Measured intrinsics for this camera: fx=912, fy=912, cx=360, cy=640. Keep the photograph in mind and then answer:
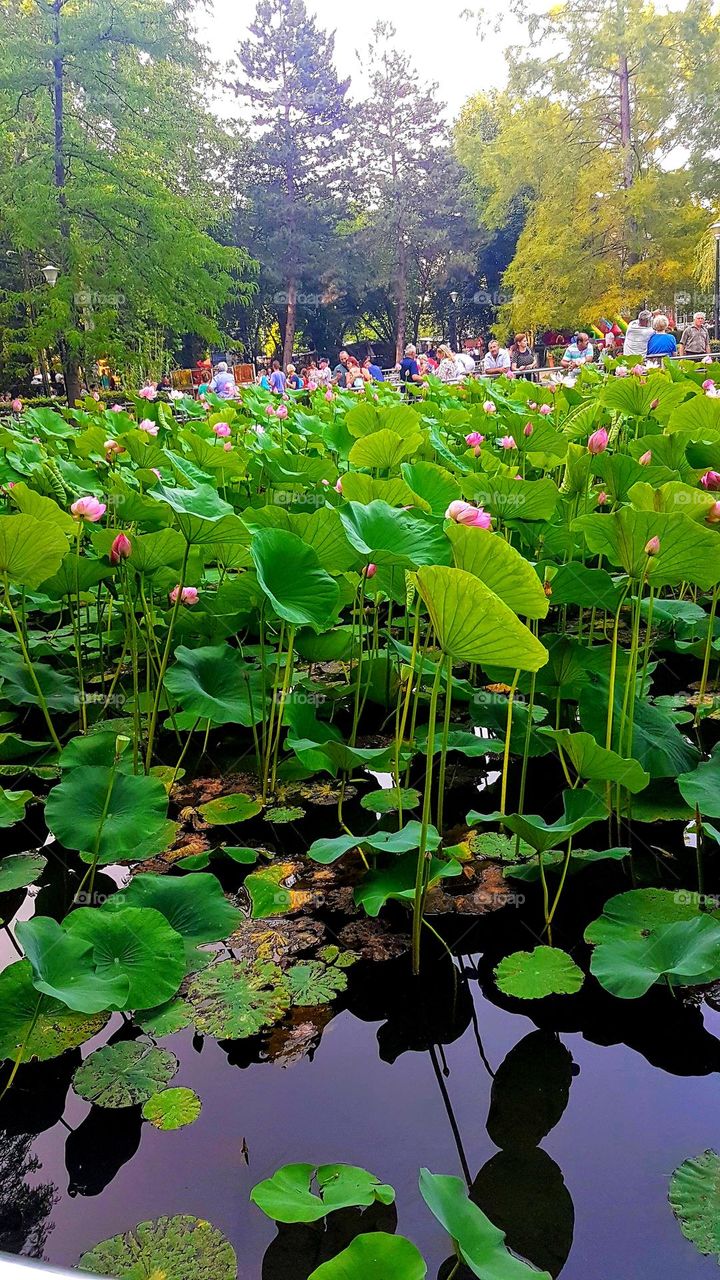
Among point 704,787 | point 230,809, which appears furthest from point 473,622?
point 230,809

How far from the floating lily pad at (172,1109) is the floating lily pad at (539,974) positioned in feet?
1.31

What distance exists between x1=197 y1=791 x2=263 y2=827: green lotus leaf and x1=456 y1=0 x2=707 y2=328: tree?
18.7 meters

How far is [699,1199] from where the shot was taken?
86 centimetres

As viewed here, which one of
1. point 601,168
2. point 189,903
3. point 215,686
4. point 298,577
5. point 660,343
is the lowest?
point 189,903

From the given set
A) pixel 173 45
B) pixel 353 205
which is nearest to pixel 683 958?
pixel 173 45

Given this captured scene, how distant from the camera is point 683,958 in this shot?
1039mm

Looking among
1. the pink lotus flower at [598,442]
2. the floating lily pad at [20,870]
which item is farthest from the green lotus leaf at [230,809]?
the pink lotus flower at [598,442]

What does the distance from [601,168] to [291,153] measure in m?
11.6

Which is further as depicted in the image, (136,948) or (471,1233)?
(136,948)

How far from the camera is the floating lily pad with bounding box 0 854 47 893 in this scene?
1457mm

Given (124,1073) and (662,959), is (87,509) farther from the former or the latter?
(662,959)

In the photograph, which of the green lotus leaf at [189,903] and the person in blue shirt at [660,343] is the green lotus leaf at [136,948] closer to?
the green lotus leaf at [189,903]

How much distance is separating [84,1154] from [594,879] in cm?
82

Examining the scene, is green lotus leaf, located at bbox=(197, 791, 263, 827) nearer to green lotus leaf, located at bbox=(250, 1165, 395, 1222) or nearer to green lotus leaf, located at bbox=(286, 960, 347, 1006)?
green lotus leaf, located at bbox=(286, 960, 347, 1006)
